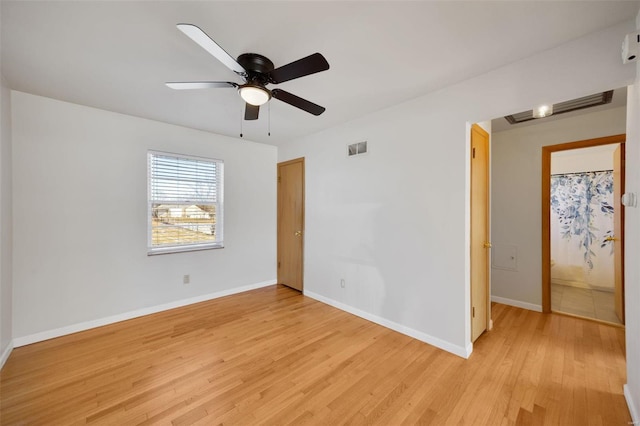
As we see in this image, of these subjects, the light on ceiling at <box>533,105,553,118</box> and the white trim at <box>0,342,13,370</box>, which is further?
the light on ceiling at <box>533,105,553,118</box>

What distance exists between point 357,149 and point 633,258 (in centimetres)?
246

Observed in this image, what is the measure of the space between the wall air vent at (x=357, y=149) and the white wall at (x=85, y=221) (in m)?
2.09

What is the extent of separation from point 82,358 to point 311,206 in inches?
117

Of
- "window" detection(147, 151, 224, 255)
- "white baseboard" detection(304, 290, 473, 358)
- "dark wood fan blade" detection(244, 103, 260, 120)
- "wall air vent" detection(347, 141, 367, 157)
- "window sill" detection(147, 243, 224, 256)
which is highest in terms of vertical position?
"dark wood fan blade" detection(244, 103, 260, 120)

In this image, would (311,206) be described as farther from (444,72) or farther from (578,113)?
(578,113)

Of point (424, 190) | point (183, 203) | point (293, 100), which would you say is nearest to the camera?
point (293, 100)

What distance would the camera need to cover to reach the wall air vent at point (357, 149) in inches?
121

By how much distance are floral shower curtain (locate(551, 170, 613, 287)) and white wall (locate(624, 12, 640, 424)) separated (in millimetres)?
3360

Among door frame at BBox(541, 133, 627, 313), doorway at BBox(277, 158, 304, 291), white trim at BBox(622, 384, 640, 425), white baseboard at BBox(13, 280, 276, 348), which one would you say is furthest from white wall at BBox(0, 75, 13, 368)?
door frame at BBox(541, 133, 627, 313)

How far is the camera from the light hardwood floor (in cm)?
163

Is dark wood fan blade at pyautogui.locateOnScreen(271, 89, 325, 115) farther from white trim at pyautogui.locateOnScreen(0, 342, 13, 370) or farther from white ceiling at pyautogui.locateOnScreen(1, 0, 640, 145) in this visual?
white trim at pyautogui.locateOnScreen(0, 342, 13, 370)

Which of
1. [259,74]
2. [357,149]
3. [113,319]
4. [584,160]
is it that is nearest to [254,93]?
[259,74]

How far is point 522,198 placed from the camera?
343 cm

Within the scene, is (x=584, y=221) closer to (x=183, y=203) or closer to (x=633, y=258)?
(x=633, y=258)
